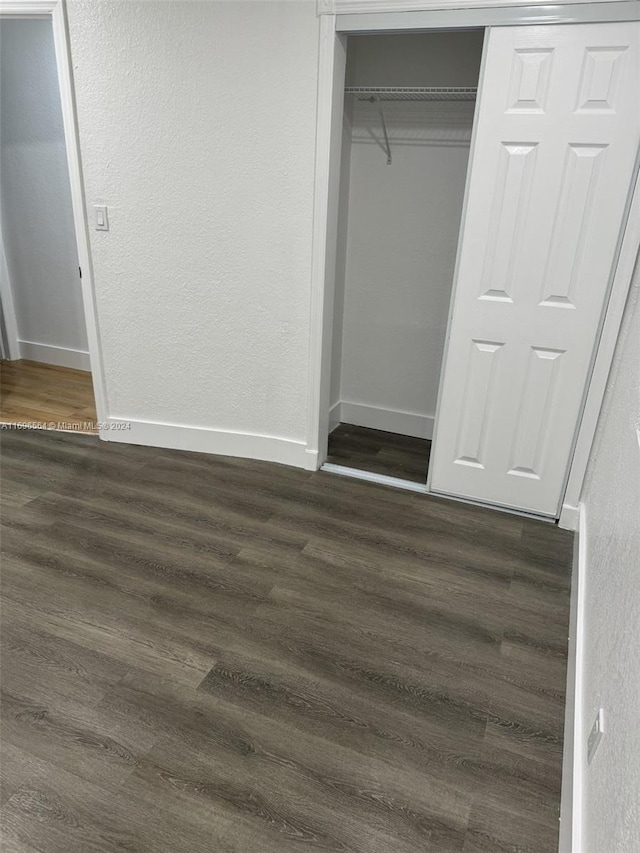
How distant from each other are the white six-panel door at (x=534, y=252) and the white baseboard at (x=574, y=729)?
0.54 metres

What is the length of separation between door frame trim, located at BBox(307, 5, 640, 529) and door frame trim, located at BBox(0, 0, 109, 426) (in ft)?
3.92

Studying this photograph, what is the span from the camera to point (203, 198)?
277 cm

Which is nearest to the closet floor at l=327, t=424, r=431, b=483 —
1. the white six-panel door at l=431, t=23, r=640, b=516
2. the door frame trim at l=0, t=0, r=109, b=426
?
the white six-panel door at l=431, t=23, r=640, b=516

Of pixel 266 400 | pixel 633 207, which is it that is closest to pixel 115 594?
pixel 266 400

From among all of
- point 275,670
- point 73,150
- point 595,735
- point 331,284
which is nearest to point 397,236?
point 331,284

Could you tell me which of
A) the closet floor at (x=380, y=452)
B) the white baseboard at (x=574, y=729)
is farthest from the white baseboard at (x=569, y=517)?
the closet floor at (x=380, y=452)

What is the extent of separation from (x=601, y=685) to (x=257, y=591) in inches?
46.6

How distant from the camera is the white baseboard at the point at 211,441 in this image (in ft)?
10.1

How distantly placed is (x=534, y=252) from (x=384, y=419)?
1480mm

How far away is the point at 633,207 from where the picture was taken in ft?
7.11

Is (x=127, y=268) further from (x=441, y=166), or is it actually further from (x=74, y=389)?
(x=441, y=166)

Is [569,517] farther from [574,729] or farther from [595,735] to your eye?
[595,735]

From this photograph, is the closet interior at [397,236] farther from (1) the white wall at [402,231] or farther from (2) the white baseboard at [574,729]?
(2) the white baseboard at [574,729]

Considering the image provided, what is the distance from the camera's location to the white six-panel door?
2.12 m
